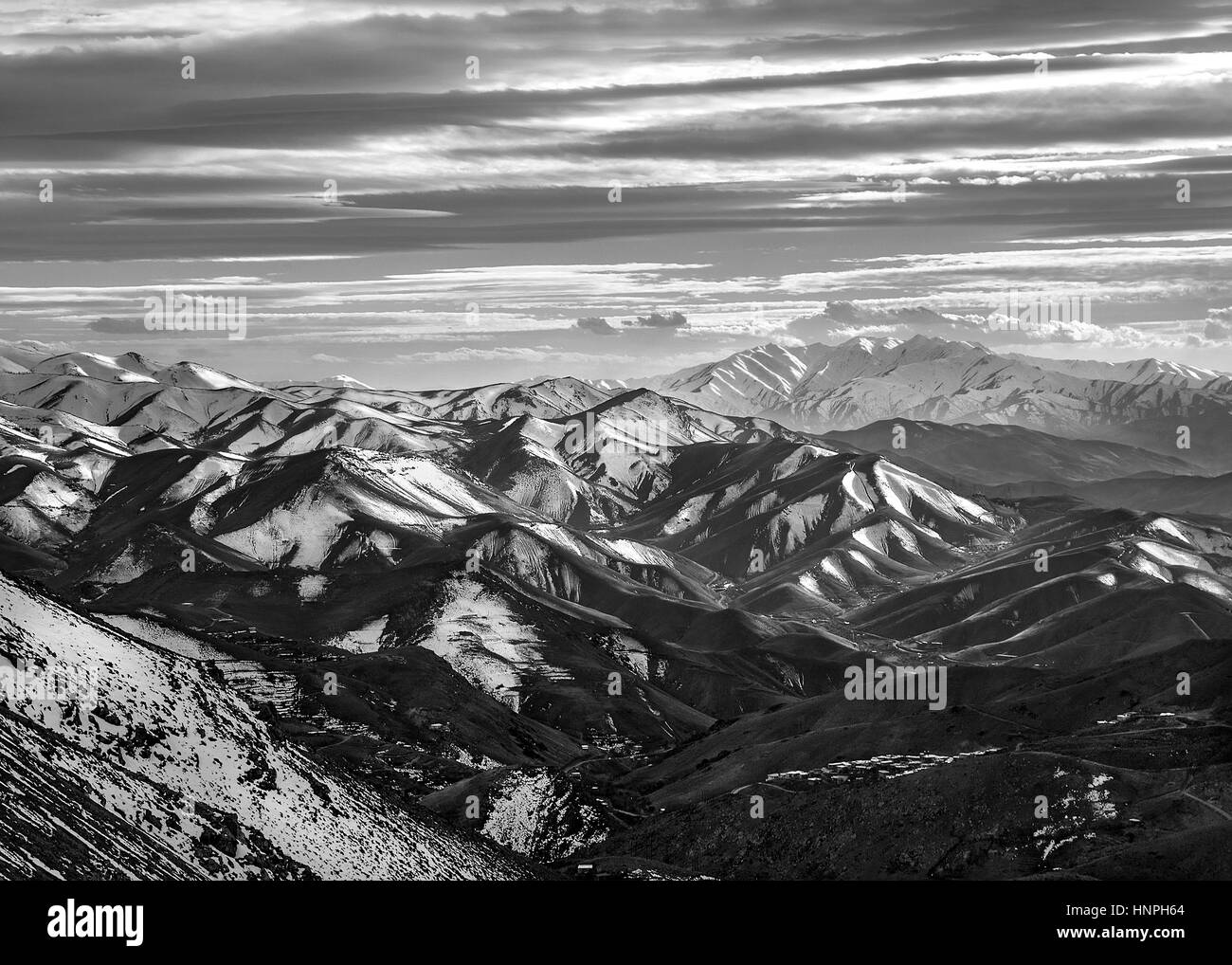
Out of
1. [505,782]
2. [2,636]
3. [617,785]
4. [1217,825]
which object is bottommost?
[617,785]

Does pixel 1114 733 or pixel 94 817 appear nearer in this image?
pixel 94 817

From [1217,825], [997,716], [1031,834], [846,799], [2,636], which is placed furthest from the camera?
[997,716]

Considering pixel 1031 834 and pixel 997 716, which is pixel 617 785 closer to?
pixel 997 716

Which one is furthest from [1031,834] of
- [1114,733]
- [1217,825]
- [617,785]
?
[617,785]

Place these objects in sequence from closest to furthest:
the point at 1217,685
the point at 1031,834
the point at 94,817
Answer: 1. the point at 94,817
2. the point at 1031,834
3. the point at 1217,685

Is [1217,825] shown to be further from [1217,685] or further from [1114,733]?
[1217,685]
